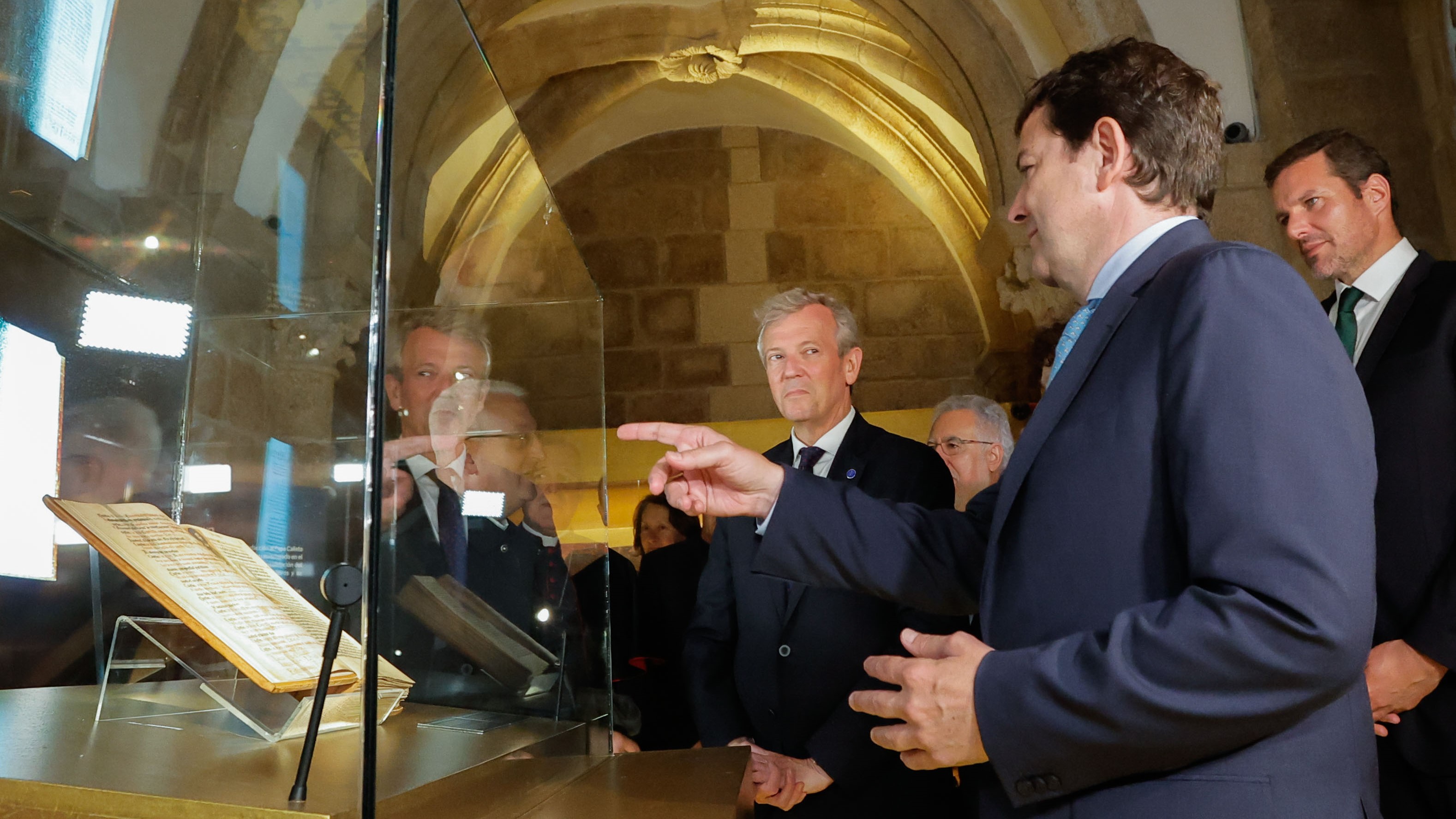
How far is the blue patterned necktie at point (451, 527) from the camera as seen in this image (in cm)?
126

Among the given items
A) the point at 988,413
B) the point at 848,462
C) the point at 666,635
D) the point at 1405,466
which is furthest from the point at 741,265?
the point at 1405,466

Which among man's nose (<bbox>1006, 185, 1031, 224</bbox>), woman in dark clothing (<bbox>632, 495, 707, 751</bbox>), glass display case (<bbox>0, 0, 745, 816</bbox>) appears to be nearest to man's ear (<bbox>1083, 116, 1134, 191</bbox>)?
man's nose (<bbox>1006, 185, 1031, 224</bbox>)

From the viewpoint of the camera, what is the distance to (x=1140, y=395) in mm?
1171

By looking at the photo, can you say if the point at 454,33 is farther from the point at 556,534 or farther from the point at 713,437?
the point at 556,534

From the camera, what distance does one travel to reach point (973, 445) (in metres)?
3.88

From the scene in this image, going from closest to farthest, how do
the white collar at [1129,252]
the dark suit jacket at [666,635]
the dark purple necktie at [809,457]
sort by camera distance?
1. the white collar at [1129,252]
2. the dark purple necktie at [809,457]
3. the dark suit jacket at [666,635]

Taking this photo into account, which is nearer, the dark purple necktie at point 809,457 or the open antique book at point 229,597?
the open antique book at point 229,597

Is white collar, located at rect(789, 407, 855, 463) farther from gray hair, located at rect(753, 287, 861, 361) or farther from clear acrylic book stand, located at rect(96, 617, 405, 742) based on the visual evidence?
clear acrylic book stand, located at rect(96, 617, 405, 742)

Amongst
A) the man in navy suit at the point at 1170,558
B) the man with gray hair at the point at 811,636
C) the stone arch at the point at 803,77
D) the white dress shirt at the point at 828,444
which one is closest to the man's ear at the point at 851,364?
the man with gray hair at the point at 811,636

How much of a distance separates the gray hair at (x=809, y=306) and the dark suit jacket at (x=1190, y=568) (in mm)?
1752

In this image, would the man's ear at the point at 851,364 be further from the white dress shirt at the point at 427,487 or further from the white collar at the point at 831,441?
the white dress shirt at the point at 427,487

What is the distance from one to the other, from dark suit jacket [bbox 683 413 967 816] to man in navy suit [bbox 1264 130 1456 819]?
880mm

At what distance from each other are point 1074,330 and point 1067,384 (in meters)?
0.18

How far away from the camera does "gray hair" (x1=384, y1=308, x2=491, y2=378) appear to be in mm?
1046
